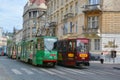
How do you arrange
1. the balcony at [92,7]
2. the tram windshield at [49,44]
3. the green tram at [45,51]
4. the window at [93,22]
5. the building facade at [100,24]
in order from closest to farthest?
the green tram at [45,51] → the tram windshield at [49,44] → the building facade at [100,24] → the balcony at [92,7] → the window at [93,22]

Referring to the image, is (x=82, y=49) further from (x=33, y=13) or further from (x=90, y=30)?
(x=33, y=13)

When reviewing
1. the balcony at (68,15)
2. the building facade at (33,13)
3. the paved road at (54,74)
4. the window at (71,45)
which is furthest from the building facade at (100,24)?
the building facade at (33,13)

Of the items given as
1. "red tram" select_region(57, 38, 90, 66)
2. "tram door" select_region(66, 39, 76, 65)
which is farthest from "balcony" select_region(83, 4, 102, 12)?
"tram door" select_region(66, 39, 76, 65)

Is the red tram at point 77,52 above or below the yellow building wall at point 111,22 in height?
below

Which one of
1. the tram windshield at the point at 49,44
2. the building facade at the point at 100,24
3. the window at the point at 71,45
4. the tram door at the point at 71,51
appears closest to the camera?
the tram windshield at the point at 49,44

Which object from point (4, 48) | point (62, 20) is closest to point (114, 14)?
point (62, 20)

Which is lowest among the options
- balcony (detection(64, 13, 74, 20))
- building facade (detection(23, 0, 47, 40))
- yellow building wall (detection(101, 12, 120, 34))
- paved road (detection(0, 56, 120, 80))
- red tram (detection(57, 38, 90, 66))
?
paved road (detection(0, 56, 120, 80))

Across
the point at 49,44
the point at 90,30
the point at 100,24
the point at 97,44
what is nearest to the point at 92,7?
the point at 100,24

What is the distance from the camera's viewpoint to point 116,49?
47.7 m

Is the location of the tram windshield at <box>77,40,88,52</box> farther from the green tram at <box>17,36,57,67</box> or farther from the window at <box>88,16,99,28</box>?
the window at <box>88,16,99,28</box>

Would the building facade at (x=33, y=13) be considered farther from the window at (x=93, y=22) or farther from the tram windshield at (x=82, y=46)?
the tram windshield at (x=82, y=46)

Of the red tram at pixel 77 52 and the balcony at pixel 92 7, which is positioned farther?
the balcony at pixel 92 7

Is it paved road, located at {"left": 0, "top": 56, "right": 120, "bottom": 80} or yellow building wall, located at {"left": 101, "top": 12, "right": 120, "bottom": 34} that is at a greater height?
yellow building wall, located at {"left": 101, "top": 12, "right": 120, "bottom": 34}

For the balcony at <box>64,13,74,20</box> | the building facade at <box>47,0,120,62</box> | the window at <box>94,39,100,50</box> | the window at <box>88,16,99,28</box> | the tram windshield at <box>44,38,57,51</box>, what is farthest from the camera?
the balcony at <box>64,13,74,20</box>
